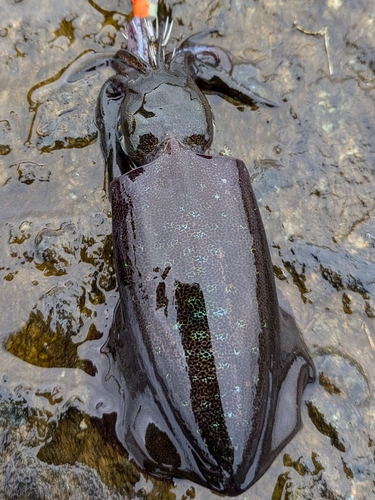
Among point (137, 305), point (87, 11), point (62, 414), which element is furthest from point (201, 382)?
point (87, 11)

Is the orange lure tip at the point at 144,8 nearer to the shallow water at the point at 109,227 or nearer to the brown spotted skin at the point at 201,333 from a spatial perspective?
the shallow water at the point at 109,227

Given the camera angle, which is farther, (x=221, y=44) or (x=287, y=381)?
(x=221, y=44)

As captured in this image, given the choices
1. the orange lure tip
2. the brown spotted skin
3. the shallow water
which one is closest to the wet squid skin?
the brown spotted skin

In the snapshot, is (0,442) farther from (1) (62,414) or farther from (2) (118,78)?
(2) (118,78)

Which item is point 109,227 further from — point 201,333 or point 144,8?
point 144,8

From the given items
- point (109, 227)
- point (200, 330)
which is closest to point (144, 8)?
point (109, 227)

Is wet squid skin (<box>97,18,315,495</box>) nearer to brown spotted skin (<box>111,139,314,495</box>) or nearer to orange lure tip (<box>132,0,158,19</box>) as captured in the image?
brown spotted skin (<box>111,139,314,495</box>)

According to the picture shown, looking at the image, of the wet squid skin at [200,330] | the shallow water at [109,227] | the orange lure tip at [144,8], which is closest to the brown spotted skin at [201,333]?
the wet squid skin at [200,330]

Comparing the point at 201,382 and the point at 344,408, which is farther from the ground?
the point at 201,382

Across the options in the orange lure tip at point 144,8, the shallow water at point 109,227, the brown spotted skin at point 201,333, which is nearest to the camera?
the brown spotted skin at point 201,333
